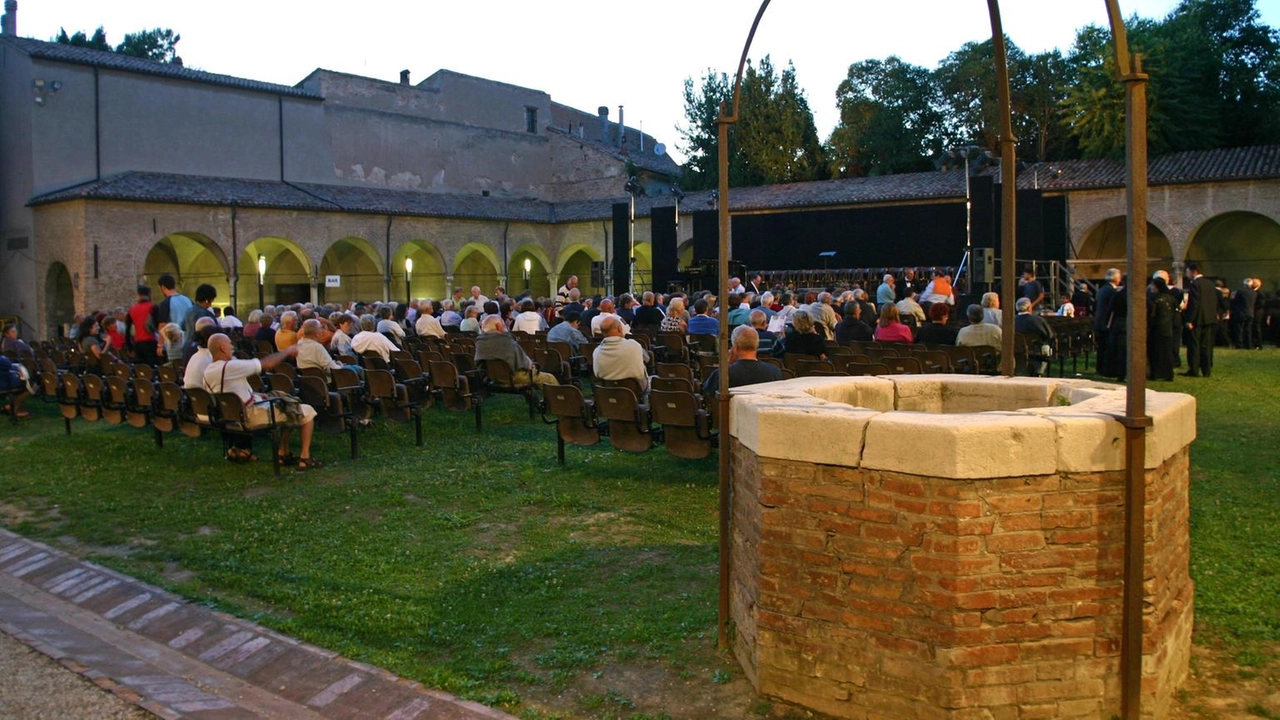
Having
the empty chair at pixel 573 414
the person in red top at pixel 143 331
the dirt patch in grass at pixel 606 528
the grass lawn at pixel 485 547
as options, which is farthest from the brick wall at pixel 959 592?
Result: the person in red top at pixel 143 331

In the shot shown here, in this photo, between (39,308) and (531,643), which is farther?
(39,308)

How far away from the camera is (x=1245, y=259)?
29.5 metres

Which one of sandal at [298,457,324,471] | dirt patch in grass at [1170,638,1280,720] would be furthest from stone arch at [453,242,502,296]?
dirt patch in grass at [1170,638,1280,720]

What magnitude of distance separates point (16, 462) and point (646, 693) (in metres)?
7.90

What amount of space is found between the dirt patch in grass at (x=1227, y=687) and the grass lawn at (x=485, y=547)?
0.08m

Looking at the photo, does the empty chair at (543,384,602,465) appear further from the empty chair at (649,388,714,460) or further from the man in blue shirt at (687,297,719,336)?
the man in blue shirt at (687,297,719,336)

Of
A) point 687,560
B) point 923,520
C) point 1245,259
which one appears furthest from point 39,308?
Result: point 1245,259

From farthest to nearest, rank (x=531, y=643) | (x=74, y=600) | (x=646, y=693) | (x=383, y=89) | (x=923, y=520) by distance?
(x=383, y=89) → (x=74, y=600) → (x=531, y=643) → (x=646, y=693) → (x=923, y=520)

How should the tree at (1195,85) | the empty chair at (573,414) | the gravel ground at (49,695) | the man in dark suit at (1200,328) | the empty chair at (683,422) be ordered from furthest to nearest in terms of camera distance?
the tree at (1195,85) < the man in dark suit at (1200,328) < the empty chair at (573,414) < the empty chair at (683,422) < the gravel ground at (49,695)

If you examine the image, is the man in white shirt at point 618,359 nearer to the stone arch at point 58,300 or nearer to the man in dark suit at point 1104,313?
the man in dark suit at point 1104,313

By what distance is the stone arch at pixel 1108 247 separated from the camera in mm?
29797

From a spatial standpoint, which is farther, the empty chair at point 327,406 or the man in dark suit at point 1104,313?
the man in dark suit at point 1104,313

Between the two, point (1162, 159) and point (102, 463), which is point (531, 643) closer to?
point (102, 463)

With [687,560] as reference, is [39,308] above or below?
above
